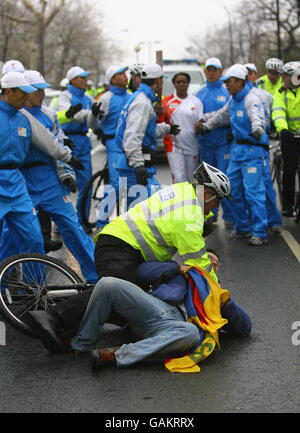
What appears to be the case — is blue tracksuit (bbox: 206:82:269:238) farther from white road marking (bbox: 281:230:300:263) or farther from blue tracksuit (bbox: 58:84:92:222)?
blue tracksuit (bbox: 58:84:92:222)

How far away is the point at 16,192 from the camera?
6.67 m

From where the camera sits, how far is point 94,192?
1079 cm

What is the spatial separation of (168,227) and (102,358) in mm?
1040

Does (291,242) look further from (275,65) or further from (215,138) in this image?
(275,65)

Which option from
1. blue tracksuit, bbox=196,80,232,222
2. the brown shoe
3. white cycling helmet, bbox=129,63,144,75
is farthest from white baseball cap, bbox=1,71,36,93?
blue tracksuit, bbox=196,80,232,222

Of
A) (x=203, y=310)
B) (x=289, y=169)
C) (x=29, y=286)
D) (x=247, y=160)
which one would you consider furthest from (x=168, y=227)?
(x=289, y=169)

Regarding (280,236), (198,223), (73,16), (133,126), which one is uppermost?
(73,16)

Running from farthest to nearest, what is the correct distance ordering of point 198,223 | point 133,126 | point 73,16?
1. point 73,16
2. point 133,126
3. point 198,223

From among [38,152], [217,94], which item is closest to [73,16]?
[217,94]

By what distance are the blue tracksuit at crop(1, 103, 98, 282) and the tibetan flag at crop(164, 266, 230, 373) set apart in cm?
207

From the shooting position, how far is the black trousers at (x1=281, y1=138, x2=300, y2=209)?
1070cm

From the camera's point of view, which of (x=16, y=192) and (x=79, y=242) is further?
(x=79, y=242)
